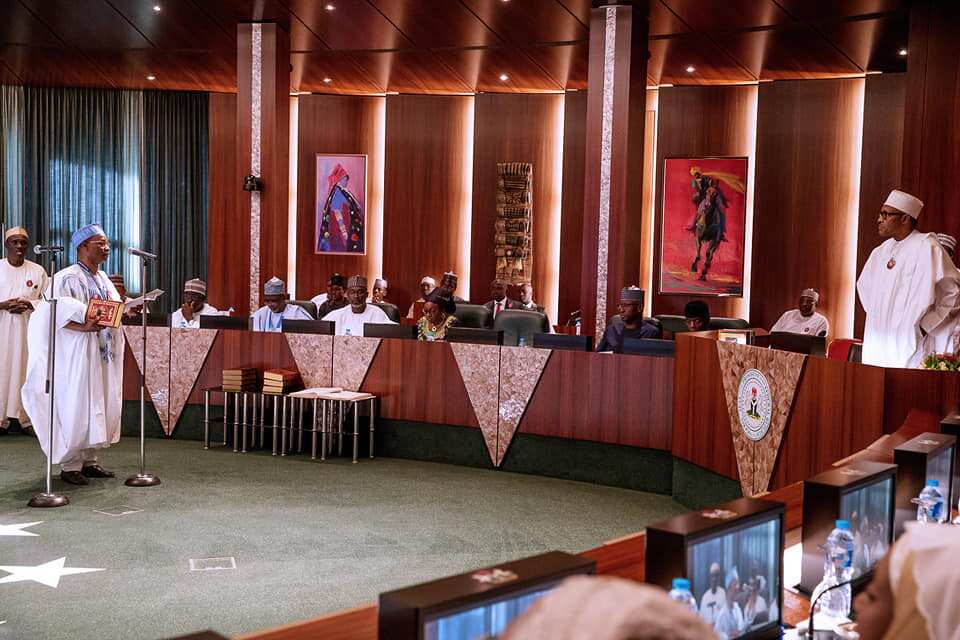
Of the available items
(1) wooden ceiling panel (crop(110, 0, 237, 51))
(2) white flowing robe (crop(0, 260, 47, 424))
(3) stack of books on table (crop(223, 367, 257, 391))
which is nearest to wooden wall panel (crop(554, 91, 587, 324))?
(1) wooden ceiling panel (crop(110, 0, 237, 51))

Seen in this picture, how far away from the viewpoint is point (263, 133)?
9.90m

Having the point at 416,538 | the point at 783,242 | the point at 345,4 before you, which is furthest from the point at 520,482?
the point at 783,242

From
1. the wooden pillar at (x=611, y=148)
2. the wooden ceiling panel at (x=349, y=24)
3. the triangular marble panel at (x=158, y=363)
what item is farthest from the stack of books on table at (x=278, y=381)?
the wooden ceiling panel at (x=349, y=24)

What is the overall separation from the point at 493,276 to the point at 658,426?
5.99 m

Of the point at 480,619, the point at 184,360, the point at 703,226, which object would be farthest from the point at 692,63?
the point at 480,619

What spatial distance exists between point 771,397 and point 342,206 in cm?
871

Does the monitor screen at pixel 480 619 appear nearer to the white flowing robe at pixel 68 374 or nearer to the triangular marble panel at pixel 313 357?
the white flowing robe at pixel 68 374

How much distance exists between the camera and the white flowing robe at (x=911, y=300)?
5.13 m

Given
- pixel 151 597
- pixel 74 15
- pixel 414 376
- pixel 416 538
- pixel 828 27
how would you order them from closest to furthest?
pixel 151 597 < pixel 416 538 < pixel 414 376 < pixel 828 27 < pixel 74 15

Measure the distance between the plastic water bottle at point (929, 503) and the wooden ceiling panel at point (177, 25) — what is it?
841 cm

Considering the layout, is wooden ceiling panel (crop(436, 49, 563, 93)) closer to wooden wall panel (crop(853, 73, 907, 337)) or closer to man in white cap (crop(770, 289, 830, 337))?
wooden wall panel (crop(853, 73, 907, 337))

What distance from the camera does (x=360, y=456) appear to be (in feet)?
25.0

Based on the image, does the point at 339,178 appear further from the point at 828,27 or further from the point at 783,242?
the point at 828,27

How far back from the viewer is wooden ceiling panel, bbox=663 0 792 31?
332 inches
